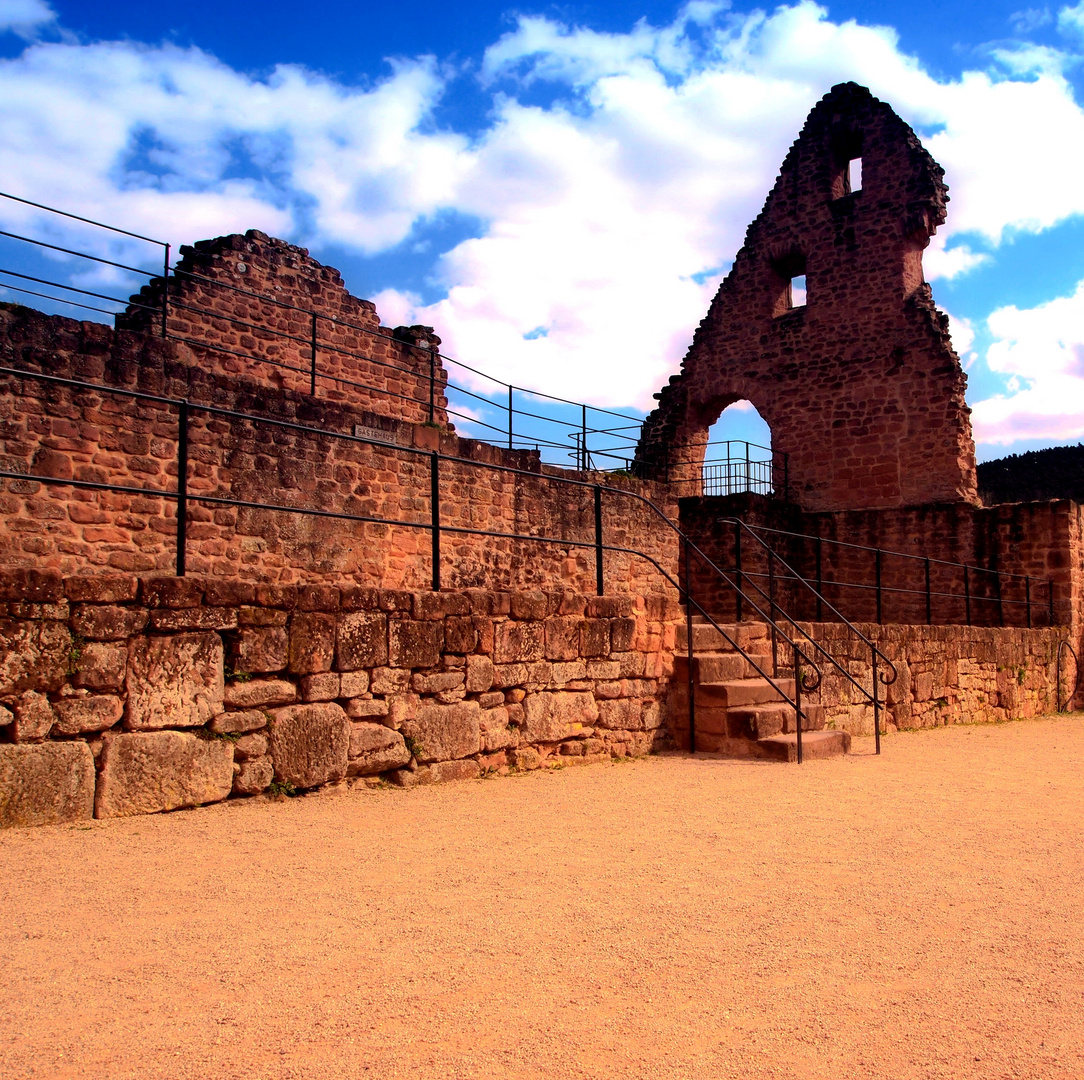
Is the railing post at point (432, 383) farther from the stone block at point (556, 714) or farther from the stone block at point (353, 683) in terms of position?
the stone block at point (353, 683)

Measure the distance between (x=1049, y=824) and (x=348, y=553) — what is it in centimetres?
710

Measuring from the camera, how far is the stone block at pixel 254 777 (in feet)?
14.4

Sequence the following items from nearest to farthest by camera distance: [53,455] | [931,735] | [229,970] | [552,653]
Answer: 1. [229,970]
2. [552,653]
3. [53,455]
4. [931,735]

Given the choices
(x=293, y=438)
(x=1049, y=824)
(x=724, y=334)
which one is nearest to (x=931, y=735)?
(x=1049, y=824)

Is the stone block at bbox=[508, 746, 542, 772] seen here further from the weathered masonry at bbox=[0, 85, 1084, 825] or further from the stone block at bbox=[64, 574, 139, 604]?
the stone block at bbox=[64, 574, 139, 604]

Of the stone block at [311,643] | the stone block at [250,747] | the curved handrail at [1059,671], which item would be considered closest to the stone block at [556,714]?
the stone block at [311,643]

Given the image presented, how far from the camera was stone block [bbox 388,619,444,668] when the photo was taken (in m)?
5.10

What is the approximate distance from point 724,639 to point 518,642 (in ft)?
7.84

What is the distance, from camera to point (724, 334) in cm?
2058

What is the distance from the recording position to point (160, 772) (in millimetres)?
4117

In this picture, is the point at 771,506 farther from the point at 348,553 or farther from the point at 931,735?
the point at 348,553

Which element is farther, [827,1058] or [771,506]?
[771,506]

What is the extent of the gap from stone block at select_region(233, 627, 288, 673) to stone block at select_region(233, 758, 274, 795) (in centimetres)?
45

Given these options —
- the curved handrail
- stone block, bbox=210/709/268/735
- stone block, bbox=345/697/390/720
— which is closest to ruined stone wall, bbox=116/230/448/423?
stone block, bbox=345/697/390/720
